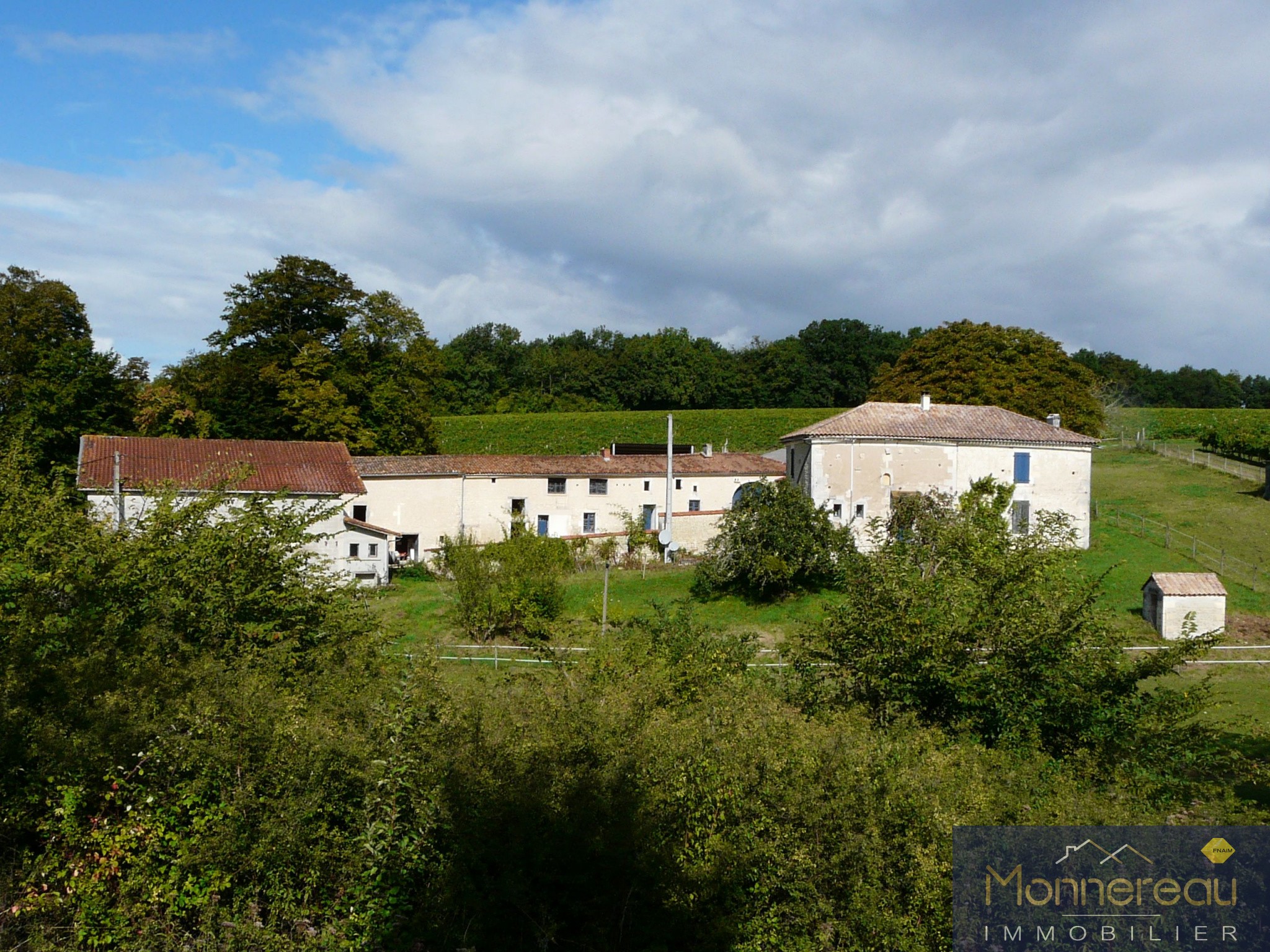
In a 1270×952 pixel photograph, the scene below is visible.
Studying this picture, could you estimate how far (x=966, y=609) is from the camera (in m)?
11.0

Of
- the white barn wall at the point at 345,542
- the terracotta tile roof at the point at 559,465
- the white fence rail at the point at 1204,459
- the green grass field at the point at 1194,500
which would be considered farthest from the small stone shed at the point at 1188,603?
the white barn wall at the point at 345,542

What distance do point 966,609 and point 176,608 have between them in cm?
1015

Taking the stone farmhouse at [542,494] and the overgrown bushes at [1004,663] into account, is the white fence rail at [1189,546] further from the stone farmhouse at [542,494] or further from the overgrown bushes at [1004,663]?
the overgrown bushes at [1004,663]

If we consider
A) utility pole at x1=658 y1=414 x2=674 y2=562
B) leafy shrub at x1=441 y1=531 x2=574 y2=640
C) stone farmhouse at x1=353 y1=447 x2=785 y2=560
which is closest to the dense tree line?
leafy shrub at x1=441 y1=531 x2=574 y2=640

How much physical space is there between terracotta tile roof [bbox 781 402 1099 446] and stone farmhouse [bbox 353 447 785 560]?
630 cm

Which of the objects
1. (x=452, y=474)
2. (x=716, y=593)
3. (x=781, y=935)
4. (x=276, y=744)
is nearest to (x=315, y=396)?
(x=452, y=474)

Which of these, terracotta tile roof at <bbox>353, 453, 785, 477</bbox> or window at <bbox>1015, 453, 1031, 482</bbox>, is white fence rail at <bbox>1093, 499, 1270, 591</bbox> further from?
terracotta tile roof at <bbox>353, 453, 785, 477</bbox>

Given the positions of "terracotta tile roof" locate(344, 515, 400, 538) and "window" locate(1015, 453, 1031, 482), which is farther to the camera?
"window" locate(1015, 453, 1031, 482)

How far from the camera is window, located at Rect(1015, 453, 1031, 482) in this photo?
1186 inches

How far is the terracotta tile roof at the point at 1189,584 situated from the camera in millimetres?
21484

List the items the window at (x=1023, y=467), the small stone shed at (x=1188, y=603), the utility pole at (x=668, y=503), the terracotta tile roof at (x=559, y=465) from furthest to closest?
1. the terracotta tile roof at (x=559, y=465)
2. the utility pole at (x=668, y=503)
3. the window at (x=1023, y=467)
4. the small stone shed at (x=1188, y=603)

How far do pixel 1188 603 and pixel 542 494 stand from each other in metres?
23.8

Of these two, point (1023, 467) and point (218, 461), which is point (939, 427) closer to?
point (1023, 467)

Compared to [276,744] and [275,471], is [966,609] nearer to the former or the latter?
[276,744]
